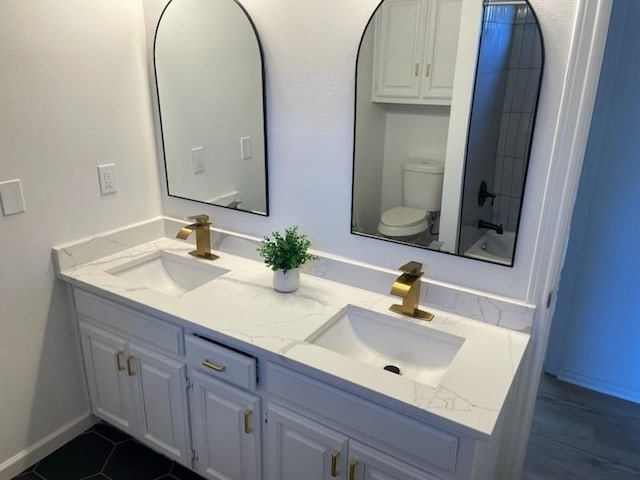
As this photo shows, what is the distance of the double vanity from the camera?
1.24 m

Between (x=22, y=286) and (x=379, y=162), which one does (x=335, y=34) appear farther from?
(x=22, y=286)

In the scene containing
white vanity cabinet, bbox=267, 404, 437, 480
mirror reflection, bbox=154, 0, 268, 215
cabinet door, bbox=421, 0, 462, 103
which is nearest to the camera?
white vanity cabinet, bbox=267, 404, 437, 480

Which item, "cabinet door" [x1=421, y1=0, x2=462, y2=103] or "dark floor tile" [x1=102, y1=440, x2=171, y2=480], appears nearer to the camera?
"cabinet door" [x1=421, y1=0, x2=462, y2=103]

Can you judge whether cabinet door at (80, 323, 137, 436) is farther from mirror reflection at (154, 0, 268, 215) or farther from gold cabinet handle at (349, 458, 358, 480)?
gold cabinet handle at (349, 458, 358, 480)

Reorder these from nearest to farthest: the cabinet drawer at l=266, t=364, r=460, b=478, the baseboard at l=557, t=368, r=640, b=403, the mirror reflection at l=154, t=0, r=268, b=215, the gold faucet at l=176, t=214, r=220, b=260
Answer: the cabinet drawer at l=266, t=364, r=460, b=478
the mirror reflection at l=154, t=0, r=268, b=215
the gold faucet at l=176, t=214, r=220, b=260
the baseboard at l=557, t=368, r=640, b=403

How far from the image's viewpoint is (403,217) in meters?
1.64

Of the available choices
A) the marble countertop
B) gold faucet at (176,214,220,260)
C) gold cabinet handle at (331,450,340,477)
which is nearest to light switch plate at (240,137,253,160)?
gold faucet at (176,214,220,260)

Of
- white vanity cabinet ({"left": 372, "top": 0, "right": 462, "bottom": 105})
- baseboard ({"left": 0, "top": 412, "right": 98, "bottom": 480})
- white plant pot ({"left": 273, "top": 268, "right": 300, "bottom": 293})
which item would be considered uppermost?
white vanity cabinet ({"left": 372, "top": 0, "right": 462, "bottom": 105})

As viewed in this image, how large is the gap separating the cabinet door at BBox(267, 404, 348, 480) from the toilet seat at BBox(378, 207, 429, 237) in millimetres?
681

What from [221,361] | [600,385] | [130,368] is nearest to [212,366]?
[221,361]

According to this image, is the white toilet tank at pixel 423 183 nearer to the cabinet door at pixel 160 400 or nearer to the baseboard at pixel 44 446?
the cabinet door at pixel 160 400

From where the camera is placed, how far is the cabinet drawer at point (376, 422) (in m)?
1.20

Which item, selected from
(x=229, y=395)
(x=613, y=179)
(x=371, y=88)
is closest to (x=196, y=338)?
(x=229, y=395)

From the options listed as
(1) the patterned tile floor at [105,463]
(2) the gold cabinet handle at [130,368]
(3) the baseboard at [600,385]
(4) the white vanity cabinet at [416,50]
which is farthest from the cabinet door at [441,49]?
(3) the baseboard at [600,385]
